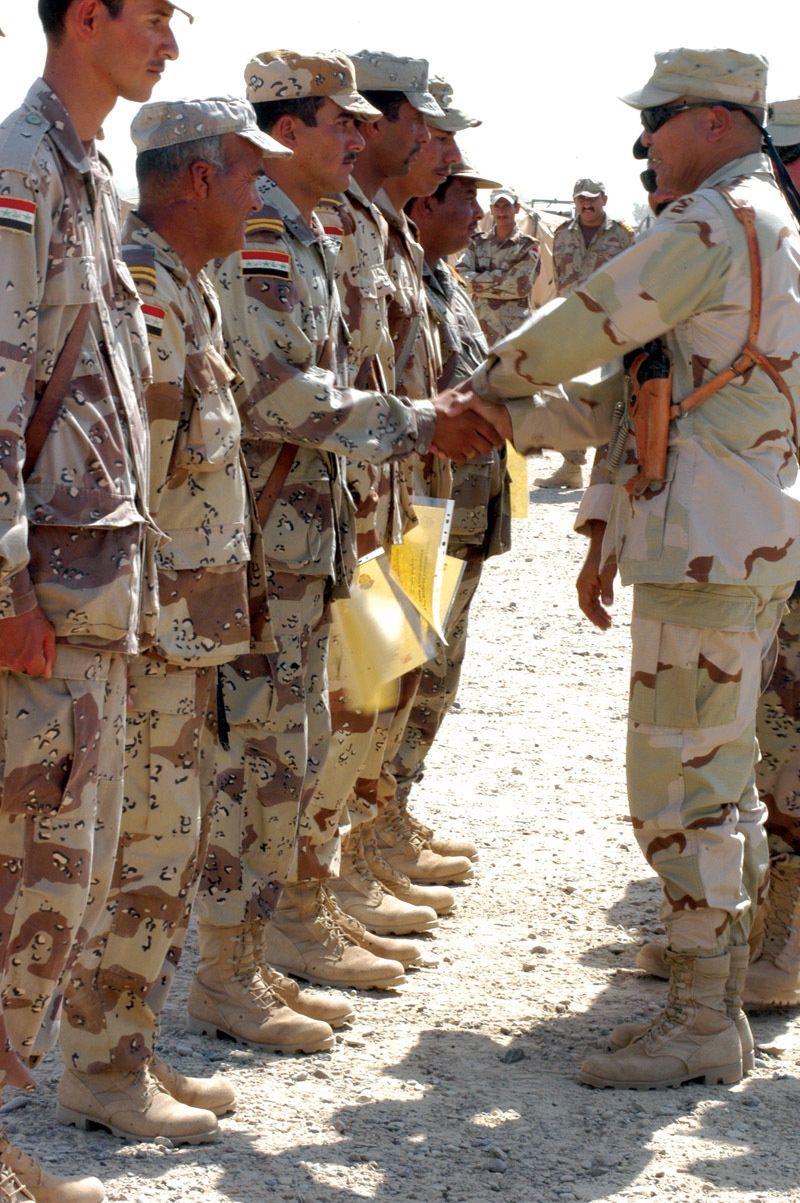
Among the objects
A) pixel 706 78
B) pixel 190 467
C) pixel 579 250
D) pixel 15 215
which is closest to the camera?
pixel 15 215

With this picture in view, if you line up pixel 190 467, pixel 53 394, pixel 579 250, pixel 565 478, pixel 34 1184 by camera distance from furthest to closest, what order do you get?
pixel 579 250 → pixel 565 478 → pixel 190 467 → pixel 34 1184 → pixel 53 394

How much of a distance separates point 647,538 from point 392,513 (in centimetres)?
126

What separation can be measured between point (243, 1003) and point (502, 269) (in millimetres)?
13754

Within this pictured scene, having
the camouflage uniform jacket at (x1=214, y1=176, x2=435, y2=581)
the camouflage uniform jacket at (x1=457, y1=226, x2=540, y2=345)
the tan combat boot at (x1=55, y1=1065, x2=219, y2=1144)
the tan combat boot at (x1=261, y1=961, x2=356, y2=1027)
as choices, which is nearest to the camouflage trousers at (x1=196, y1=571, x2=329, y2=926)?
the camouflage uniform jacket at (x1=214, y1=176, x2=435, y2=581)

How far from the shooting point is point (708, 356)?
4168mm

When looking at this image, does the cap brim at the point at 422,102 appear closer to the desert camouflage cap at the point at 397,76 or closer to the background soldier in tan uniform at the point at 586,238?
the desert camouflage cap at the point at 397,76

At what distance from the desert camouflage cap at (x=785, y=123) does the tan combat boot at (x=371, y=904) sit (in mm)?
2830

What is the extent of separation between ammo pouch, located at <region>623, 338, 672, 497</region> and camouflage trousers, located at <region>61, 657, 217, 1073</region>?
138 cm

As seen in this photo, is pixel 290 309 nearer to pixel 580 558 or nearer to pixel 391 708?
pixel 391 708

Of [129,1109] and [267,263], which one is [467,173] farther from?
[129,1109]

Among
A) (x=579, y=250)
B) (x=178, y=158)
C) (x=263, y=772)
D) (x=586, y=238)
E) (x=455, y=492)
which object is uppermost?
(x=586, y=238)

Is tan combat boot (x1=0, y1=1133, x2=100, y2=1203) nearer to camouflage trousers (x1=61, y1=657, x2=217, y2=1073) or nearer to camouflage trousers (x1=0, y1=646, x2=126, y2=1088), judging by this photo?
camouflage trousers (x1=0, y1=646, x2=126, y2=1088)

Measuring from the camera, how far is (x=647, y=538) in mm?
4219

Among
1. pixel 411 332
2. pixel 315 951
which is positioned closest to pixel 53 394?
pixel 315 951
